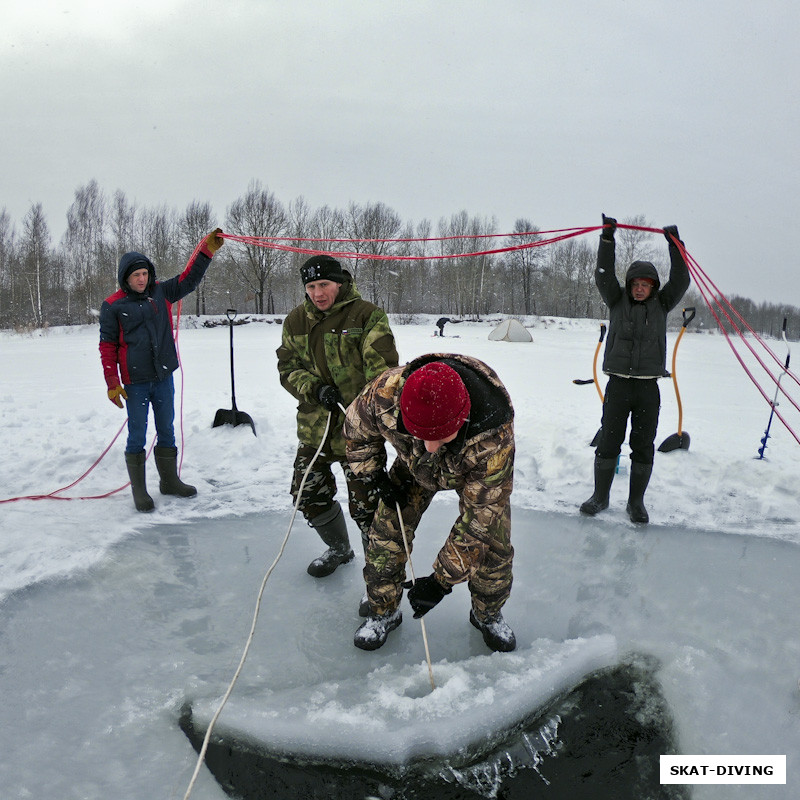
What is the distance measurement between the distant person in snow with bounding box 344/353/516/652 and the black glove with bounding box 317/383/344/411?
363 millimetres

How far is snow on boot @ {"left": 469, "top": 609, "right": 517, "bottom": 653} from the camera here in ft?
7.32

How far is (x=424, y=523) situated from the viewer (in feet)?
11.6

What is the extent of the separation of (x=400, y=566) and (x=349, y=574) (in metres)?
0.69

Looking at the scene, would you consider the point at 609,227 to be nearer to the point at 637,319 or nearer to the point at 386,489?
the point at 637,319

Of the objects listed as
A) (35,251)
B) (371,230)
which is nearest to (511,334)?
(371,230)

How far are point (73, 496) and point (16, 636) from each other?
1625 millimetres

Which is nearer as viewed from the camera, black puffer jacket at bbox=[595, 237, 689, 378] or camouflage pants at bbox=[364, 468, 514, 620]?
camouflage pants at bbox=[364, 468, 514, 620]

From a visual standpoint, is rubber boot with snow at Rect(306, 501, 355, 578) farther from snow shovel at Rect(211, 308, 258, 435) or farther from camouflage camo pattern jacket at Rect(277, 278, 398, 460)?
snow shovel at Rect(211, 308, 258, 435)

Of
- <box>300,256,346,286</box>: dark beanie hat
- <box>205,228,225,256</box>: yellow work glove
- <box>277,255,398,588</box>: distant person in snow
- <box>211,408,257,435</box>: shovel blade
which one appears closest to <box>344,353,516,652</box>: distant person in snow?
<box>277,255,398,588</box>: distant person in snow

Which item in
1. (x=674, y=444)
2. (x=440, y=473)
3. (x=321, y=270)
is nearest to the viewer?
(x=440, y=473)

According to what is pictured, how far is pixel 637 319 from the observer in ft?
10.8

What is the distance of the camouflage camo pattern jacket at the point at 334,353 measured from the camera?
244cm

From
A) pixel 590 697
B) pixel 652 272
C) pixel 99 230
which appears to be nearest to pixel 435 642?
pixel 590 697

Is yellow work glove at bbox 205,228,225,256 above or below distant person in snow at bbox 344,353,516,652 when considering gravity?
above
